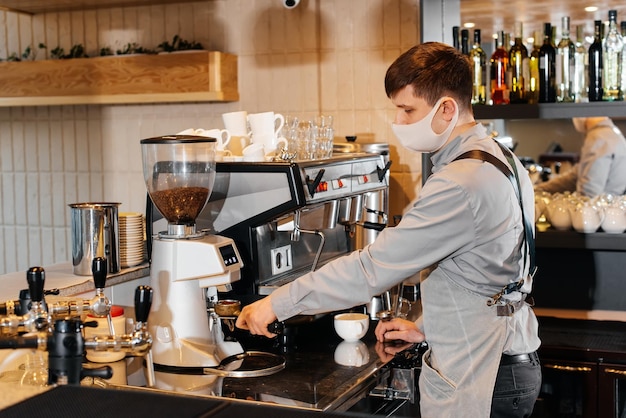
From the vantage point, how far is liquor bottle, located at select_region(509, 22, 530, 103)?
3.70m

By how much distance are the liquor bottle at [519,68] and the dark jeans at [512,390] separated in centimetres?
170

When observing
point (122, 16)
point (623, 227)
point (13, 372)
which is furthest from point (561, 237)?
point (122, 16)

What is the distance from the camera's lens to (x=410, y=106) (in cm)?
227

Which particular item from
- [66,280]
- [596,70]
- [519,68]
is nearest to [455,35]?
[519,68]

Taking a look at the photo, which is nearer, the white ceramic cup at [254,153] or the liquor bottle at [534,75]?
the white ceramic cup at [254,153]

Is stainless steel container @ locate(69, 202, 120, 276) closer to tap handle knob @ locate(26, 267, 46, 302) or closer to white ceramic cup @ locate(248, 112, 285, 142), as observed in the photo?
white ceramic cup @ locate(248, 112, 285, 142)

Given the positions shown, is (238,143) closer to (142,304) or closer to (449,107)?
(449,107)

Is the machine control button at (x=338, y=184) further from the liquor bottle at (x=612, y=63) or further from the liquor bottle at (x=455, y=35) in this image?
the liquor bottle at (x=612, y=63)

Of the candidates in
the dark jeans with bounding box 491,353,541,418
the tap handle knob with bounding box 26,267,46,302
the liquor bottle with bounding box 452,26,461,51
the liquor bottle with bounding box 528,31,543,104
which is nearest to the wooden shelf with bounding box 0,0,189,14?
the liquor bottle with bounding box 452,26,461,51

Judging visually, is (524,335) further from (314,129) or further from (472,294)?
(314,129)

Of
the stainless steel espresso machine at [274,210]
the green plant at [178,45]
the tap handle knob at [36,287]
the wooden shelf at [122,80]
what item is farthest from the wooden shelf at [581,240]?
the tap handle knob at [36,287]

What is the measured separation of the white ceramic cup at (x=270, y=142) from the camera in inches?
117

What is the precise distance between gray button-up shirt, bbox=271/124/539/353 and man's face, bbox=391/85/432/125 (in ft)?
0.37

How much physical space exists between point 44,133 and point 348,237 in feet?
7.65
